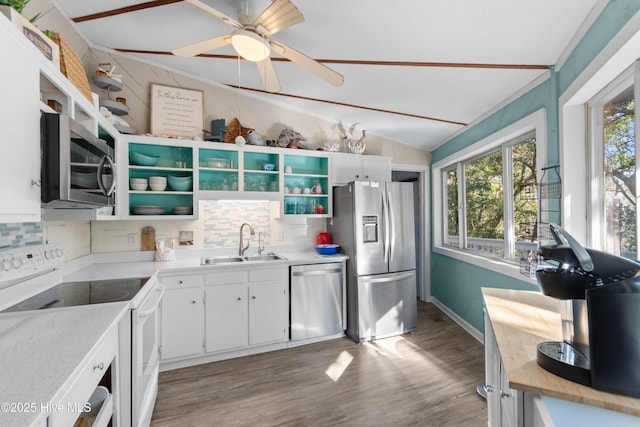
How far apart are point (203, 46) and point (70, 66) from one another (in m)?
0.80

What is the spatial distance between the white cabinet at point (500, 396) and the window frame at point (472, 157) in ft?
3.53

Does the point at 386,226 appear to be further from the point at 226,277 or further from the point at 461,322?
the point at 226,277

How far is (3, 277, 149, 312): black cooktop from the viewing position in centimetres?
146

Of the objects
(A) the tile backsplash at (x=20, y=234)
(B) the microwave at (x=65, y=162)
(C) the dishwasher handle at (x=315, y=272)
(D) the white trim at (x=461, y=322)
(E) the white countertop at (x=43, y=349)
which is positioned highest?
(B) the microwave at (x=65, y=162)

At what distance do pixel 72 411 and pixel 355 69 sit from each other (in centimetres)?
267

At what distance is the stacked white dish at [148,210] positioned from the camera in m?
2.70

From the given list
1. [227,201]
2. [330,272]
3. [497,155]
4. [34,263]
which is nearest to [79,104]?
[34,263]

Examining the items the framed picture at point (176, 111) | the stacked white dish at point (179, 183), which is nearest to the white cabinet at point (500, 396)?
the stacked white dish at point (179, 183)

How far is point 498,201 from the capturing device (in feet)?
9.84

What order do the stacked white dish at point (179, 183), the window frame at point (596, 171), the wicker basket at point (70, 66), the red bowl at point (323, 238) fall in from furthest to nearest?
the red bowl at point (323, 238) → the stacked white dish at point (179, 183) → the window frame at point (596, 171) → the wicker basket at point (70, 66)

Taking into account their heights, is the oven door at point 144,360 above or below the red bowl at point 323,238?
below

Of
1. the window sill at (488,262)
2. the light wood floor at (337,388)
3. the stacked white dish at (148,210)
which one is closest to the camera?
the light wood floor at (337,388)

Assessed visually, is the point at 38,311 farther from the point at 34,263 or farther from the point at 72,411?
the point at 72,411

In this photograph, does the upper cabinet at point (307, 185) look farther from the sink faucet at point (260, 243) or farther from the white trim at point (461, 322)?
the white trim at point (461, 322)
